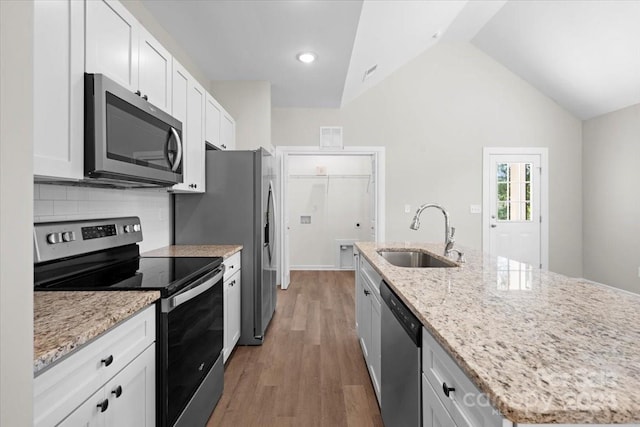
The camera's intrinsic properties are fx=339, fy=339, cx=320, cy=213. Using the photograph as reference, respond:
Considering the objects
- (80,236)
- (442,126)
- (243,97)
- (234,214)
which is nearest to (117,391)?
(80,236)

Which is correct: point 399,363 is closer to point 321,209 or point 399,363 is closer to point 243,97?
point 243,97

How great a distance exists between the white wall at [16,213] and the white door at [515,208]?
531 cm

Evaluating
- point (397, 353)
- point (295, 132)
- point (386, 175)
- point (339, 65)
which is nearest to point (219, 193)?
point (339, 65)

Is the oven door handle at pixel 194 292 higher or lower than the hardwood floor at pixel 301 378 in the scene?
higher

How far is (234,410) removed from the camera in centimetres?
198

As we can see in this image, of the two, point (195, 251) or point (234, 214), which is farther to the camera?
point (234, 214)

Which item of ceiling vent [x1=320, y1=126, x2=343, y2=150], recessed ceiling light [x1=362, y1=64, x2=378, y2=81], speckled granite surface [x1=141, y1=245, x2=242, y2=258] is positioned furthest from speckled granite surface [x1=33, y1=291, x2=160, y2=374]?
ceiling vent [x1=320, y1=126, x2=343, y2=150]

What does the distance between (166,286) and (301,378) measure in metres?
1.40

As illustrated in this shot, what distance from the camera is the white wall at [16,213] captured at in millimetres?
557

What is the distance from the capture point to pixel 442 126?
500 centimetres

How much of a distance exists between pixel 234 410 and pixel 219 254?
3.14ft

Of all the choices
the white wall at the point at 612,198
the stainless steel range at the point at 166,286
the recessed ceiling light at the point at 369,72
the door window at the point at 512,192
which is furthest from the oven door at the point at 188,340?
the white wall at the point at 612,198

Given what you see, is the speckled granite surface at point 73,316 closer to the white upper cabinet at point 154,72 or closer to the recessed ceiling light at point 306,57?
the white upper cabinet at point 154,72

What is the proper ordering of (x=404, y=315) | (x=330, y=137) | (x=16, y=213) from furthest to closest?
(x=330, y=137) → (x=404, y=315) → (x=16, y=213)
